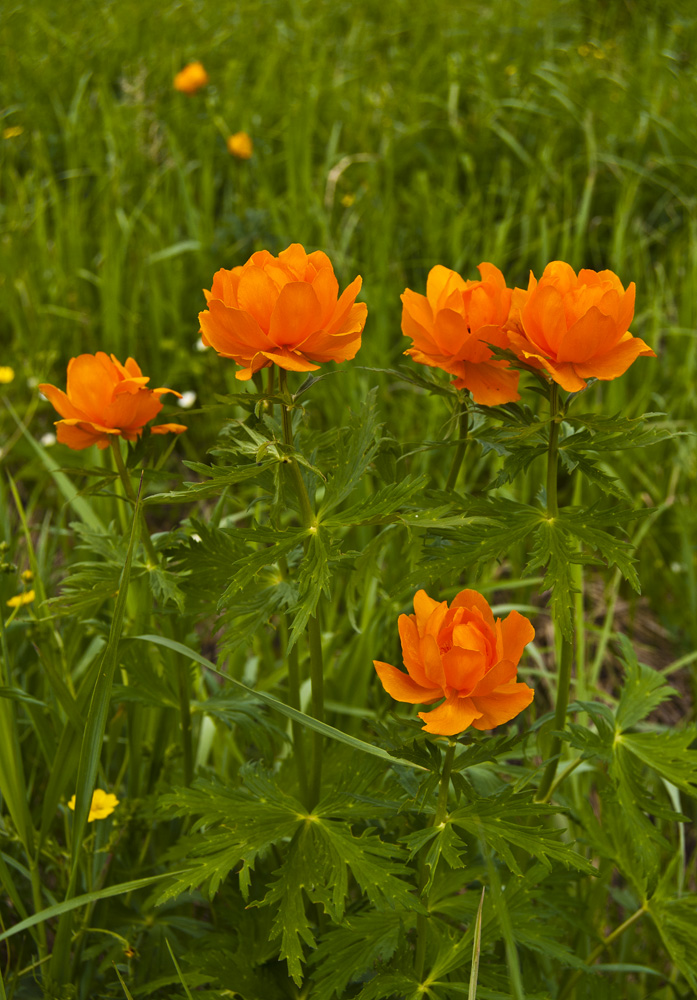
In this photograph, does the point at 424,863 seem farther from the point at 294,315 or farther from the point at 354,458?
the point at 294,315

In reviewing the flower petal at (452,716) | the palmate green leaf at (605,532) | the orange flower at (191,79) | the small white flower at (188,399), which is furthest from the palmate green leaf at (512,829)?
the orange flower at (191,79)

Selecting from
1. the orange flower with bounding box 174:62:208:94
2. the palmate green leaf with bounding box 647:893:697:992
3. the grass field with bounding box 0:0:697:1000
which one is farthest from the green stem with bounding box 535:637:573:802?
the orange flower with bounding box 174:62:208:94

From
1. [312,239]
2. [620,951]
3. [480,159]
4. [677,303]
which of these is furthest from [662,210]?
[620,951]

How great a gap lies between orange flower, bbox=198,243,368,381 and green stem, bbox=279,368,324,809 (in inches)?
1.8

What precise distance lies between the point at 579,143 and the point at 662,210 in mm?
457

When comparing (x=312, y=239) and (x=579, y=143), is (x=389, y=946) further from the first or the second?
(x=579, y=143)

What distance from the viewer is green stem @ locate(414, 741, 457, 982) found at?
2.67 feet

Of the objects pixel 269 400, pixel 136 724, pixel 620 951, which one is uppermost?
pixel 269 400

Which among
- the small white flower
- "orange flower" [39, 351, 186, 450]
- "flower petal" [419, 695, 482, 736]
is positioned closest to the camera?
"flower petal" [419, 695, 482, 736]

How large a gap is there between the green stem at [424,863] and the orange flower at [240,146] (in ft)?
7.88

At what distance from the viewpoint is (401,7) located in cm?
415

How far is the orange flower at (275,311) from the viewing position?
2.57ft

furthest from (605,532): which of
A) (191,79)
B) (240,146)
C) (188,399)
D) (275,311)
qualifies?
(191,79)

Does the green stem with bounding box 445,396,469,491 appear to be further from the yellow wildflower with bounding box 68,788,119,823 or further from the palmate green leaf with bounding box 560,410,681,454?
the yellow wildflower with bounding box 68,788,119,823
